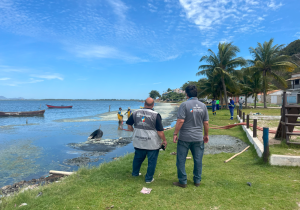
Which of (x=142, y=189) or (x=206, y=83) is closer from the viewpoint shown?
(x=142, y=189)

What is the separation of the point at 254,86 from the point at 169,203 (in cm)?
3330

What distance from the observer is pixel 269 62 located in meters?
28.5

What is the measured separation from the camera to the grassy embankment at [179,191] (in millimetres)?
3412

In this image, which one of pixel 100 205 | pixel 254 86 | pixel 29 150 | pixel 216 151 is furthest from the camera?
pixel 254 86

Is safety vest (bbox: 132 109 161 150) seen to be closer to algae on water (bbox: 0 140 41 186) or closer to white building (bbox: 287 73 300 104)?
algae on water (bbox: 0 140 41 186)

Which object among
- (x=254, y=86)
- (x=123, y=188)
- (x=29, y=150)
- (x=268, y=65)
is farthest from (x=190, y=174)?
A: (x=254, y=86)

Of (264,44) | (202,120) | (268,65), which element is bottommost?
(202,120)

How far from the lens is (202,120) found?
3.98 meters

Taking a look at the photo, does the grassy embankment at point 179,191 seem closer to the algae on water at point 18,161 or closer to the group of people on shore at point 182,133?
the group of people on shore at point 182,133

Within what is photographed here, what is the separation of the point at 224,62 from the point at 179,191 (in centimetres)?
3060

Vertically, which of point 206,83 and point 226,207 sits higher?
point 206,83

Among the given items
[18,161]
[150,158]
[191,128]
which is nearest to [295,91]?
[191,128]

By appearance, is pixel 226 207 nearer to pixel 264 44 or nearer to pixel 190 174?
pixel 190 174

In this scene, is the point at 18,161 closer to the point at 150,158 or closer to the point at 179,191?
the point at 150,158
